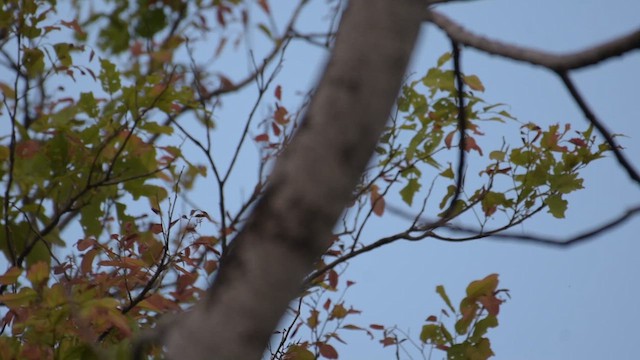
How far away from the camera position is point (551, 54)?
135cm

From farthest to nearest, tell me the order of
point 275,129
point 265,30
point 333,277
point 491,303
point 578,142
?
point 265,30 → point 275,129 → point 333,277 → point 578,142 → point 491,303

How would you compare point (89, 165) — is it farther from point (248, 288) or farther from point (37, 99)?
point (248, 288)

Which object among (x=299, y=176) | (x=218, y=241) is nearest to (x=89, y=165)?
(x=218, y=241)

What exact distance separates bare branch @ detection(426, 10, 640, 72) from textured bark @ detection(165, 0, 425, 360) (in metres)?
0.40

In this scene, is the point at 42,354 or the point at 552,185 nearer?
the point at 42,354

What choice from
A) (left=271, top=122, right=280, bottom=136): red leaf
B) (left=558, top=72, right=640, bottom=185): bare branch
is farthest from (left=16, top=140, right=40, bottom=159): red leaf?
(left=558, top=72, right=640, bottom=185): bare branch

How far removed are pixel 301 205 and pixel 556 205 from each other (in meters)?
2.72

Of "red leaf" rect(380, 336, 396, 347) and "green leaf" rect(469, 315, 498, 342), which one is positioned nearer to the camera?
"green leaf" rect(469, 315, 498, 342)

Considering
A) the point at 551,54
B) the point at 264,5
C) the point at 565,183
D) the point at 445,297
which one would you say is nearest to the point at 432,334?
the point at 445,297

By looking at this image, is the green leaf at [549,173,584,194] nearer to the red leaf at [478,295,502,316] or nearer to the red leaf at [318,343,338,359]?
the red leaf at [478,295,502,316]

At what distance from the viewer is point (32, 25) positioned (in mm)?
3906

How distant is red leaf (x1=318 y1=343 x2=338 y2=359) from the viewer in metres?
3.68

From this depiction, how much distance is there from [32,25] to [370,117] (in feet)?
11.1

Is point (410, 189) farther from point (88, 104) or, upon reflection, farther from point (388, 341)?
point (88, 104)
